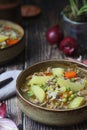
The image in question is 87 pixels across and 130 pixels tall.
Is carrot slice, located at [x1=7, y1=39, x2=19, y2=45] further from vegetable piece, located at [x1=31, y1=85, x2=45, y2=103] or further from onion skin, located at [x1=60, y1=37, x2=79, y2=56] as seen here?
vegetable piece, located at [x1=31, y1=85, x2=45, y2=103]

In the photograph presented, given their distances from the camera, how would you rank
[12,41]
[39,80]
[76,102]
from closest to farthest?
[76,102] → [39,80] → [12,41]

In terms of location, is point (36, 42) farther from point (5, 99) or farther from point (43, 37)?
point (5, 99)

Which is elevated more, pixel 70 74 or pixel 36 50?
pixel 70 74

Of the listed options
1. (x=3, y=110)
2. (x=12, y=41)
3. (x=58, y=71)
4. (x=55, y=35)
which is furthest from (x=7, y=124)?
(x=55, y=35)

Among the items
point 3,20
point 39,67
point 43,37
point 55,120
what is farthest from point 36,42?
point 55,120

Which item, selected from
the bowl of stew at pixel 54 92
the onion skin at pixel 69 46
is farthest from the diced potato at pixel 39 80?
the onion skin at pixel 69 46

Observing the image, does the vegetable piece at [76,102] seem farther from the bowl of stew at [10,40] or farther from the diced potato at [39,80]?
the bowl of stew at [10,40]

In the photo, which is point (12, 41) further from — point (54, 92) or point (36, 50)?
point (54, 92)
